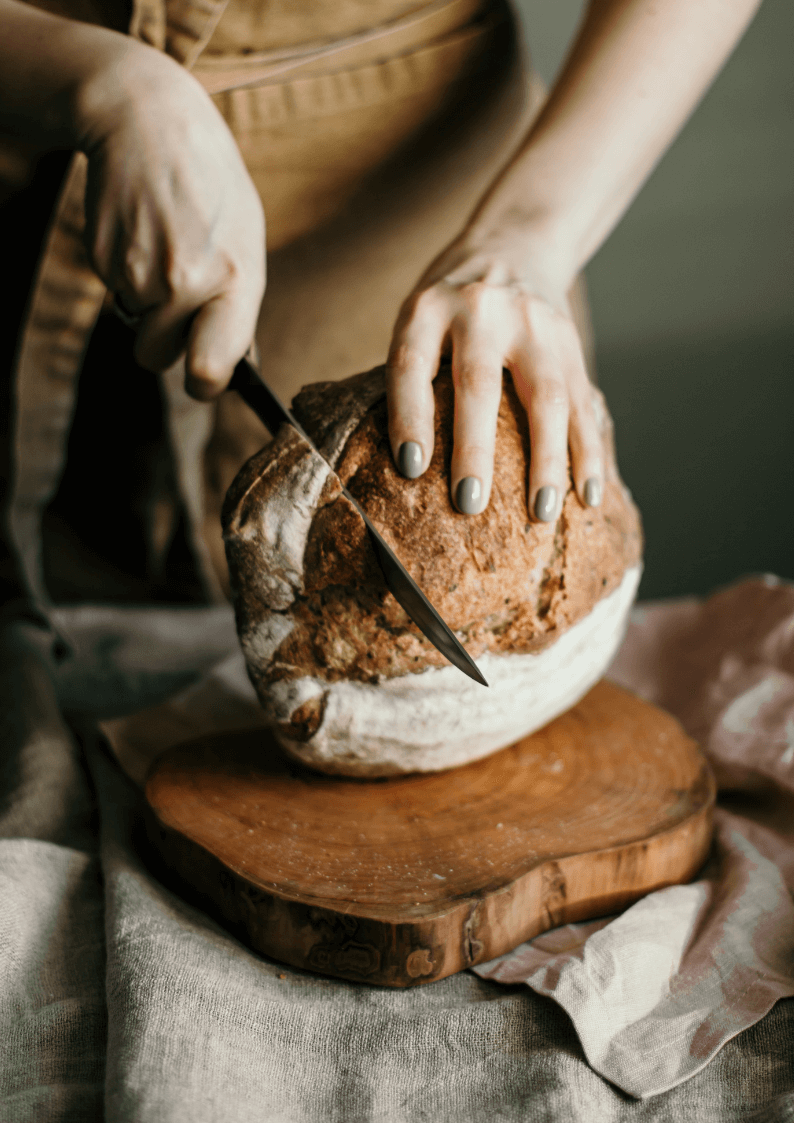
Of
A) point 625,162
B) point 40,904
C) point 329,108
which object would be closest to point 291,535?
point 40,904

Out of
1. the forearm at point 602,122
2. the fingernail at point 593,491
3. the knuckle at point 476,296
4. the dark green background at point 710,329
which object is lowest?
the dark green background at point 710,329

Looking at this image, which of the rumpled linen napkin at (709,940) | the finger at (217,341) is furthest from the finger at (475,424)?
the rumpled linen napkin at (709,940)

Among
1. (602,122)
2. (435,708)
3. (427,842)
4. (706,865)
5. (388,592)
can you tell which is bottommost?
(706,865)

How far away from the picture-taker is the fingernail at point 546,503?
991mm

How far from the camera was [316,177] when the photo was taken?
61.1 inches

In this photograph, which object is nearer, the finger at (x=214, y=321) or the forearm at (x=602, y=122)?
the finger at (x=214, y=321)

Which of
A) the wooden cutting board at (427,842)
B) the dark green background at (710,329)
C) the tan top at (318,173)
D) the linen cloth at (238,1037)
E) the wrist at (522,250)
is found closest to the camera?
the linen cloth at (238,1037)

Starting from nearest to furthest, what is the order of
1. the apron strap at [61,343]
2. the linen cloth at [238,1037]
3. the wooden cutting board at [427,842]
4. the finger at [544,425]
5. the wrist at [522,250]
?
the linen cloth at [238,1037] < the wooden cutting board at [427,842] < the finger at [544,425] < the wrist at [522,250] < the apron strap at [61,343]

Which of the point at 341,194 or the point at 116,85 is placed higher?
the point at 116,85

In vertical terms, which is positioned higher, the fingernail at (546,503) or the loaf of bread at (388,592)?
the fingernail at (546,503)

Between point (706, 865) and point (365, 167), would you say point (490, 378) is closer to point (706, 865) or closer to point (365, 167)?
point (706, 865)

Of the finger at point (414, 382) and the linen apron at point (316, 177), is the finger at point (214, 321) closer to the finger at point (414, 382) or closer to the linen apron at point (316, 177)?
the finger at point (414, 382)

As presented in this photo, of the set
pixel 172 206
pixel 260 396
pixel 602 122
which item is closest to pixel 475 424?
pixel 260 396

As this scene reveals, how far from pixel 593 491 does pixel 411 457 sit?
0.23 meters
